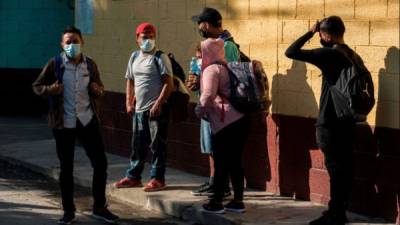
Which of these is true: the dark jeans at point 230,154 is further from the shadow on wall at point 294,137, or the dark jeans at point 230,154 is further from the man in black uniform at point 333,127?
the man in black uniform at point 333,127

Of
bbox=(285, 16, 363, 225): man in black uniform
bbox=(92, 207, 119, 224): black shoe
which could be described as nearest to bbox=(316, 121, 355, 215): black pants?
bbox=(285, 16, 363, 225): man in black uniform

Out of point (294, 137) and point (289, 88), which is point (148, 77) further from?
point (294, 137)

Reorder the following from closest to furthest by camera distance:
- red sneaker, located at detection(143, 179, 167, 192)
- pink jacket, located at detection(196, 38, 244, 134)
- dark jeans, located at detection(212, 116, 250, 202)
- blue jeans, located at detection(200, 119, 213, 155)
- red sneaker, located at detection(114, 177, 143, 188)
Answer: pink jacket, located at detection(196, 38, 244, 134) < dark jeans, located at detection(212, 116, 250, 202) < blue jeans, located at detection(200, 119, 213, 155) < red sneaker, located at detection(143, 179, 167, 192) < red sneaker, located at detection(114, 177, 143, 188)

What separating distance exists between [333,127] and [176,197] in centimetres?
214

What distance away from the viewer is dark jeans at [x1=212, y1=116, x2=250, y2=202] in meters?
7.52

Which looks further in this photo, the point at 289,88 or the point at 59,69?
the point at 289,88

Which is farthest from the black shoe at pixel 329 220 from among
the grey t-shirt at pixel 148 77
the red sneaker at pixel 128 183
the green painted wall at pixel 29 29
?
the green painted wall at pixel 29 29

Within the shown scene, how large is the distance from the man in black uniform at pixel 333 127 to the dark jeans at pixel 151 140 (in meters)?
2.11

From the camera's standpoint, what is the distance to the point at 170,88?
8.53m

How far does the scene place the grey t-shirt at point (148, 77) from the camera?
28.1ft

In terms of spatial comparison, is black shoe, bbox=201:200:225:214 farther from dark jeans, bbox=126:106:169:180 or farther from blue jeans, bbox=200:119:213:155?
→ dark jeans, bbox=126:106:169:180

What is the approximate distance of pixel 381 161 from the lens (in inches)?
282

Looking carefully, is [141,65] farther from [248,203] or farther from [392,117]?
[392,117]

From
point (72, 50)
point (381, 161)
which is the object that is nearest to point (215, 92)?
point (72, 50)
